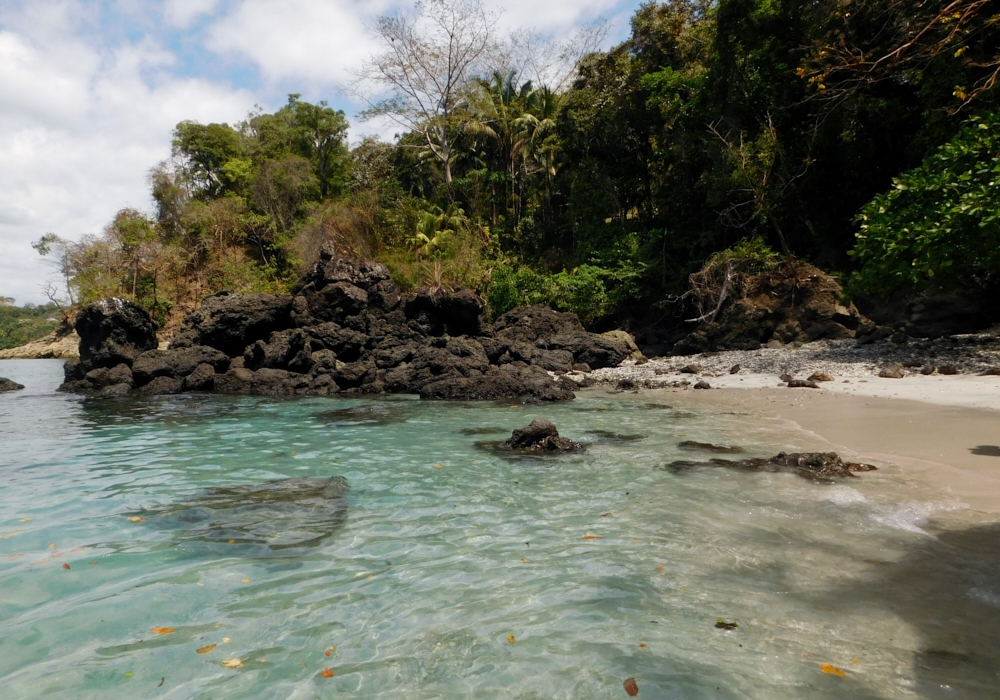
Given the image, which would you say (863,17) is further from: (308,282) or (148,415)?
(148,415)

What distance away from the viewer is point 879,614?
11.0 feet

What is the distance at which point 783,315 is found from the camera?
1839 centimetres

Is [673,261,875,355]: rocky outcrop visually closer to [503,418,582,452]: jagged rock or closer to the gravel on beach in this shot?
the gravel on beach

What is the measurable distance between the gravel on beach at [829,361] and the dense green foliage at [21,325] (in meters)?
62.4

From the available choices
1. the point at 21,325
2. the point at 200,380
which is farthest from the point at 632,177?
the point at 21,325

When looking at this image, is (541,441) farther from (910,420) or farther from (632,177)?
(632,177)

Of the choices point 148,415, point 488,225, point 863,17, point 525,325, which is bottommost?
point 148,415

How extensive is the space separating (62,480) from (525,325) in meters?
15.6

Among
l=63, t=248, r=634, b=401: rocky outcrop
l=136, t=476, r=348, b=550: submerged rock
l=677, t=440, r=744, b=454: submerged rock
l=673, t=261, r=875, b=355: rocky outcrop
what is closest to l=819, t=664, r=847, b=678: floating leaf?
l=136, t=476, r=348, b=550: submerged rock

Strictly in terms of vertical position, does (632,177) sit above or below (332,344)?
above

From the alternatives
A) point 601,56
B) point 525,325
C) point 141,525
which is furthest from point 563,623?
point 601,56

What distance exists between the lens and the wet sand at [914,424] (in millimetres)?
5758

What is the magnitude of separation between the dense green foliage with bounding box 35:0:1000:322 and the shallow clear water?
14.1ft

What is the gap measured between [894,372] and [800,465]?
7.12 meters
